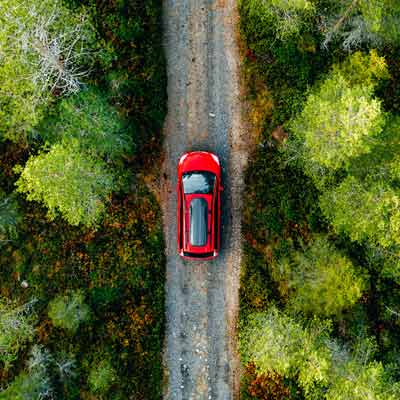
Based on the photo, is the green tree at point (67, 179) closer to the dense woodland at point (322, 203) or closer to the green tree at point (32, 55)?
the green tree at point (32, 55)

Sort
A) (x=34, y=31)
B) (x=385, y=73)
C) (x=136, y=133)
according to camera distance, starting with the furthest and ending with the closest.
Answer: (x=136, y=133) < (x=385, y=73) < (x=34, y=31)

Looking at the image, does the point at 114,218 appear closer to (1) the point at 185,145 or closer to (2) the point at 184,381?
(1) the point at 185,145

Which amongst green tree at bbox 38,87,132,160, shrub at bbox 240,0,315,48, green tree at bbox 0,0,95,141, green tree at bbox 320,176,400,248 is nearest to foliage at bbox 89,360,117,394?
green tree at bbox 38,87,132,160

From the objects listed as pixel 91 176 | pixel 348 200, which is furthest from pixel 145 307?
pixel 348 200

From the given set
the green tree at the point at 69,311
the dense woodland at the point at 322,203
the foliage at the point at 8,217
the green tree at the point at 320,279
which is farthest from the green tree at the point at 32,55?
the green tree at the point at 320,279

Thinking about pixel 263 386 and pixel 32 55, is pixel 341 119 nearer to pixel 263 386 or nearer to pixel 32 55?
pixel 32 55

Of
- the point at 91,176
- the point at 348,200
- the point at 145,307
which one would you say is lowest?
the point at 145,307

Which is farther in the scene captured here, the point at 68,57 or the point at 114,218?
the point at 114,218

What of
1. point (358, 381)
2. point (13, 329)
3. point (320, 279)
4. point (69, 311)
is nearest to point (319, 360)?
point (358, 381)
